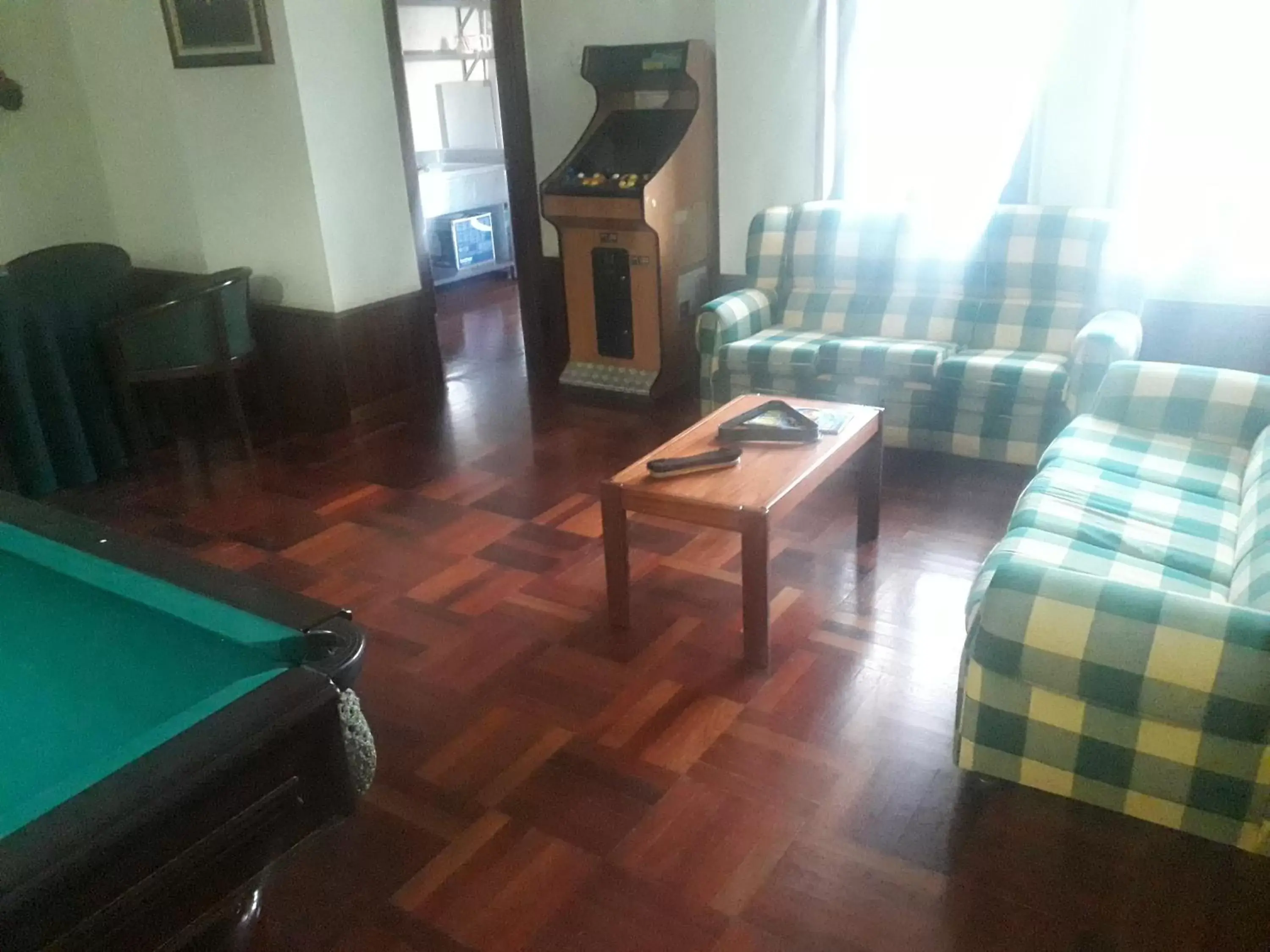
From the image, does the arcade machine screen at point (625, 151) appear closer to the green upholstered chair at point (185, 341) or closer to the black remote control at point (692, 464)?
the green upholstered chair at point (185, 341)

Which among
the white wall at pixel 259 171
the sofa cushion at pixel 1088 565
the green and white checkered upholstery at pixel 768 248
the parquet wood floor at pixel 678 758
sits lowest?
the parquet wood floor at pixel 678 758

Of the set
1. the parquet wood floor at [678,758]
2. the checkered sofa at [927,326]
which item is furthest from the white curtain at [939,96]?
the parquet wood floor at [678,758]

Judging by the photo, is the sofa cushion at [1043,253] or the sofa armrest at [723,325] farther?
the sofa armrest at [723,325]

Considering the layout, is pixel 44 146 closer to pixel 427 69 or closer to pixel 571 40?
pixel 571 40

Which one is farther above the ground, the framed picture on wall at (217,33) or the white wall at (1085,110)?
the framed picture on wall at (217,33)

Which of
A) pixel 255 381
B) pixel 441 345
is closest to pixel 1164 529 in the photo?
pixel 255 381

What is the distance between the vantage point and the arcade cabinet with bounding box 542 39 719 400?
4.13 meters

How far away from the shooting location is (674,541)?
3.10 meters

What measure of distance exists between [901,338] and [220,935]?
305cm

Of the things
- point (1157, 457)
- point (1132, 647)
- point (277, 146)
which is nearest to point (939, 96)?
point (1157, 457)

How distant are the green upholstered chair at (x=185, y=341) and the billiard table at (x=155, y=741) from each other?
237 centimetres

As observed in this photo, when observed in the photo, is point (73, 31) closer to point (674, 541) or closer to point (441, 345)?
point (441, 345)

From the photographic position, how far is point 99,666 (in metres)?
1.37

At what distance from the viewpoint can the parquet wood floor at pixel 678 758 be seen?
5.53 feet
